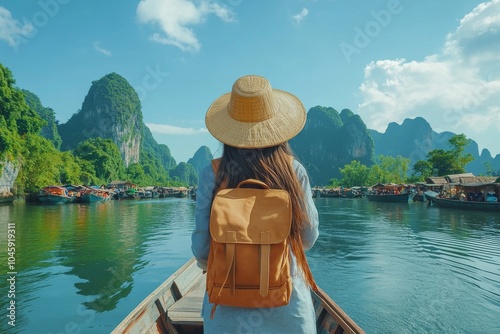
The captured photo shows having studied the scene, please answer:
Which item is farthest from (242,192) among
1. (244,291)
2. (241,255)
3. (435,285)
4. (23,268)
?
(23,268)

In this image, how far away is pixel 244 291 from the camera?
111cm

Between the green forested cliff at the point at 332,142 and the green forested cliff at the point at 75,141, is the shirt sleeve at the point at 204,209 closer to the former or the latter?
the green forested cliff at the point at 75,141

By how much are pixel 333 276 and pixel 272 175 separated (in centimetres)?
706

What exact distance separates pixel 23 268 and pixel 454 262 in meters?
10.7

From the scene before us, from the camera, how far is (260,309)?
115 cm

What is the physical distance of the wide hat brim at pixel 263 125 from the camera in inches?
49.4

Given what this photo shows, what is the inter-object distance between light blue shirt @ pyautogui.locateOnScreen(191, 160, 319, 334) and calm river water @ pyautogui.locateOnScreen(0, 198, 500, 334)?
14.8 feet

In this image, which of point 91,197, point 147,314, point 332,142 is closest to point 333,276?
point 147,314

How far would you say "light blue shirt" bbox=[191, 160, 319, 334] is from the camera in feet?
3.77

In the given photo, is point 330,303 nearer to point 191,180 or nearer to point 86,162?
point 86,162

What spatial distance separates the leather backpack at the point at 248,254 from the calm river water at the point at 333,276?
466 cm

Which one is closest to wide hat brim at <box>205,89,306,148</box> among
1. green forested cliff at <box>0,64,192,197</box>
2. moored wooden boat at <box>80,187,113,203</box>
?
green forested cliff at <box>0,64,192,197</box>

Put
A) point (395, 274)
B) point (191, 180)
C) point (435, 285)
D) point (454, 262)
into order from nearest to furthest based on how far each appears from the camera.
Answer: point (435, 285) < point (395, 274) < point (454, 262) < point (191, 180)

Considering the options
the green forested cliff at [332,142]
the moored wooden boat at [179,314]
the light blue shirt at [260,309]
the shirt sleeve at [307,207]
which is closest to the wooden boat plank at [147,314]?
the moored wooden boat at [179,314]
